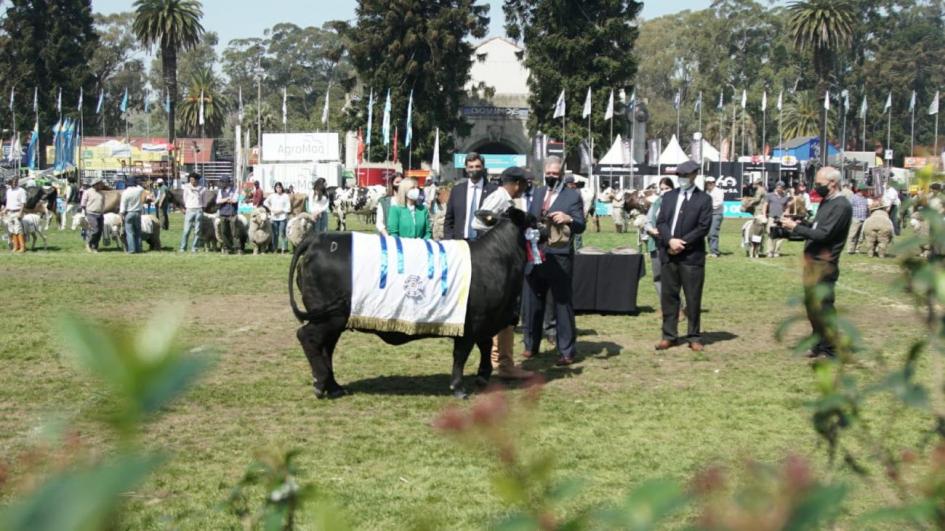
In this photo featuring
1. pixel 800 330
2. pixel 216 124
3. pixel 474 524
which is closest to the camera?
pixel 474 524

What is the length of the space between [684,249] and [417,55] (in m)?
57.0

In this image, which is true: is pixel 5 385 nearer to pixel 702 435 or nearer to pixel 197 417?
pixel 197 417

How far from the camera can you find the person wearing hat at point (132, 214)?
78.0 feet

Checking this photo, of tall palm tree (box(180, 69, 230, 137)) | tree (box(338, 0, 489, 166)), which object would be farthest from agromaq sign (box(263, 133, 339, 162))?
tall palm tree (box(180, 69, 230, 137))

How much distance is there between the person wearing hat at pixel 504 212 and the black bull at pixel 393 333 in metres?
0.29

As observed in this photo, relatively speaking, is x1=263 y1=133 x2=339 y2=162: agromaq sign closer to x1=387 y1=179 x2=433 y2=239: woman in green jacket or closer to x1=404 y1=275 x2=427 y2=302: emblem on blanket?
x1=387 y1=179 x2=433 y2=239: woman in green jacket

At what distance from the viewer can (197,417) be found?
26.1 feet

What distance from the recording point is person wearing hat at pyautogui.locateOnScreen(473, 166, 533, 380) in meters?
9.60

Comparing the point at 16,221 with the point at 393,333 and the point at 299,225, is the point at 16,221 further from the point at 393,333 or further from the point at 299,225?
the point at 393,333

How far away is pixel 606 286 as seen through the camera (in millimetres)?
14758

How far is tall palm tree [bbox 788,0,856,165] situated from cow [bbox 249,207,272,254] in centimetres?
5724

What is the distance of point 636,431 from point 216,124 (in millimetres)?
98783

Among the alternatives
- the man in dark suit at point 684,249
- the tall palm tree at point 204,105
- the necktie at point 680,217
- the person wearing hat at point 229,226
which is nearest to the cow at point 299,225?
the person wearing hat at point 229,226

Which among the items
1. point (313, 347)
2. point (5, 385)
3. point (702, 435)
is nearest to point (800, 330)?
point (702, 435)
